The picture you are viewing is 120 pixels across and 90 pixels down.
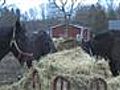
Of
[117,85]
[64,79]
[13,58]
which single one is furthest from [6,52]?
[64,79]

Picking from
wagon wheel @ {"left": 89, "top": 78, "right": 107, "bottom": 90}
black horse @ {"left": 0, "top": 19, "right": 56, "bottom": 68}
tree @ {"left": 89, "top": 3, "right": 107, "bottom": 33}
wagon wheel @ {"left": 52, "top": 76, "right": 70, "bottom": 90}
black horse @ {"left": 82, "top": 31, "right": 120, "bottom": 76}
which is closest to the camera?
wagon wheel @ {"left": 52, "top": 76, "right": 70, "bottom": 90}

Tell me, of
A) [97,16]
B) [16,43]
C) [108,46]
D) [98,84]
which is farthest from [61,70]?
[97,16]

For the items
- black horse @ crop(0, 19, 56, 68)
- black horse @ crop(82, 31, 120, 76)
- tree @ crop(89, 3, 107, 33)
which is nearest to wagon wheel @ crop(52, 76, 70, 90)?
black horse @ crop(0, 19, 56, 68)

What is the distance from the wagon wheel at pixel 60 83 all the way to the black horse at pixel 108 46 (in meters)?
4.41

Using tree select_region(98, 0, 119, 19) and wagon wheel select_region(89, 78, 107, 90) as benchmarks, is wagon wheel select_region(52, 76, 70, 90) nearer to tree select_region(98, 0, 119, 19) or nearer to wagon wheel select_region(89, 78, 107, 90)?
wagon wheel select_region(89, 78, 107, 90)

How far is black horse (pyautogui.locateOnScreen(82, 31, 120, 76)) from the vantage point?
935cm

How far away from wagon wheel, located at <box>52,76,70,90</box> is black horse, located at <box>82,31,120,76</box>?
441 centimetres

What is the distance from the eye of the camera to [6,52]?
26.1 ft

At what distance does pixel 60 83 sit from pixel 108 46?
4.98 m

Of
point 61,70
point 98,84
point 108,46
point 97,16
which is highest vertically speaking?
point 98,84

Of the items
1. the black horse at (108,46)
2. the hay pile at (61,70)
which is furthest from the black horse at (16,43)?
the black horse at (108,46)

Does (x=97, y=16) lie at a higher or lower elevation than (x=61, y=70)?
lower

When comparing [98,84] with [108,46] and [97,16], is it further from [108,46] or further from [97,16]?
[97,16]

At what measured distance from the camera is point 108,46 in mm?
9594
